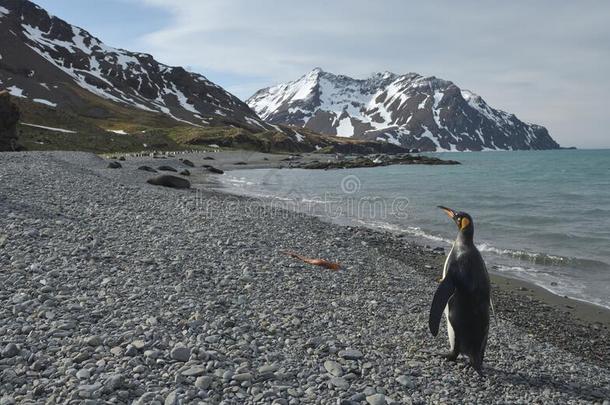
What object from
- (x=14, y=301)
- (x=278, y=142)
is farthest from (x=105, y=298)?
(x=278, y=142)

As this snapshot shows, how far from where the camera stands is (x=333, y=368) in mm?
6246

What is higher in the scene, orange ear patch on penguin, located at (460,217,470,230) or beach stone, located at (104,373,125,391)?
orange ear patch on penguin, located at (460,217,470,230)

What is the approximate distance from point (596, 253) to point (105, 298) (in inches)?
752

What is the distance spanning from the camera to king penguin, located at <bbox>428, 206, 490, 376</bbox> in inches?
282

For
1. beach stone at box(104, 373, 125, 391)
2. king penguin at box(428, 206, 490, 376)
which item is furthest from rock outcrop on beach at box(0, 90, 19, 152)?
king penguin at box(428, 206, 490, 376)

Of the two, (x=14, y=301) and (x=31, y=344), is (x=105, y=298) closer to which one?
(x=14, y=301)

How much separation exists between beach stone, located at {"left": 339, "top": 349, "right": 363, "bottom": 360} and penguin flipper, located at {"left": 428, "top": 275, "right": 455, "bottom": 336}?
1.23m

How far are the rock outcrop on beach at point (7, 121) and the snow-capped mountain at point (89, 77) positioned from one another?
3113 inches

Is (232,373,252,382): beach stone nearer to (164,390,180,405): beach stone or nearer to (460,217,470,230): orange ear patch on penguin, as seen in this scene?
(164,390,180,405): beach stone

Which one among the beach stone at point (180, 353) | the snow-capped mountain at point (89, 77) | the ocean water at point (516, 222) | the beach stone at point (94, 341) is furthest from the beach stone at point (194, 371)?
Result: the snow-capped mountain at point (89, 77)

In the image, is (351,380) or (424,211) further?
(424,211)

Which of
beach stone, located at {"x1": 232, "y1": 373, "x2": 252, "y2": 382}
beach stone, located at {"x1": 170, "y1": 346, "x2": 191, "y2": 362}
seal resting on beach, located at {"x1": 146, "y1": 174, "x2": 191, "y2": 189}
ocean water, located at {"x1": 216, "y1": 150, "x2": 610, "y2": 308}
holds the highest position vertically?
seal resting on beach, located at {"x1": 146, "y1": 174, "x2": 191, "y2": 189}

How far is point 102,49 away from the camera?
179 m

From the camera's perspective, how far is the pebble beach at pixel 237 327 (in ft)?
18.0
